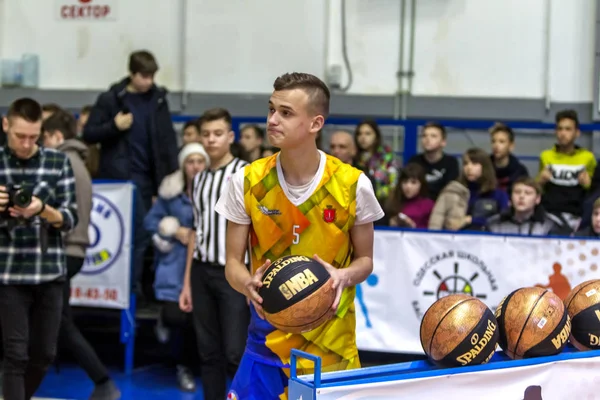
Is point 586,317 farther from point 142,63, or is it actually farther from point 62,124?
point 142,63

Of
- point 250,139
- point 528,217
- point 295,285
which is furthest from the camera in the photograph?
point 250,139

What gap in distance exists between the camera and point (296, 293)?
3.76m

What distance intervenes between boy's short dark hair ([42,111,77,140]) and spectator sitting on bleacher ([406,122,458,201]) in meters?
3.38

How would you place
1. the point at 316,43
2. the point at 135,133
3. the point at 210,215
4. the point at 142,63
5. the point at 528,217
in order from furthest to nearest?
1. the point at 316,43
2. the point at 135,133
3. the point at 142,63
4. the point at 528,217
5. the point at 210,215

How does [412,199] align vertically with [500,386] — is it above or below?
above

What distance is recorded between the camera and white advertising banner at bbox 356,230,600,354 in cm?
730

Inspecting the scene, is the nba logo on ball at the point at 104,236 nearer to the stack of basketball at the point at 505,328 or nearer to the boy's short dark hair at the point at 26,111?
the boy's short dark hair at the point at 26,111

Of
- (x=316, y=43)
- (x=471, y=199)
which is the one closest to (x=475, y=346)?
(x=471, y=199)

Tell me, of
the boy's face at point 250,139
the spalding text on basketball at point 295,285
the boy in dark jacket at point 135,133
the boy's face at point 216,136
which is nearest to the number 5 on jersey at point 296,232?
the spalding text on basketball at point 295,285

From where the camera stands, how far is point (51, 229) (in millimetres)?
5898

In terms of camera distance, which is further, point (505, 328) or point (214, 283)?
point (214, 283)

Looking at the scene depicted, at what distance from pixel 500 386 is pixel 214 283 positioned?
8.87 feet

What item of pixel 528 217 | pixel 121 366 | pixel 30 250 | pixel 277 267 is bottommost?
pixel 121 366

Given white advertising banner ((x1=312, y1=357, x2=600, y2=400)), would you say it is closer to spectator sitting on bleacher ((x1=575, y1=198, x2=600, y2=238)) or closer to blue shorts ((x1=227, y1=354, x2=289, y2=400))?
blue shorts ((x1=227, y1=354, x2=289, y2=400))
